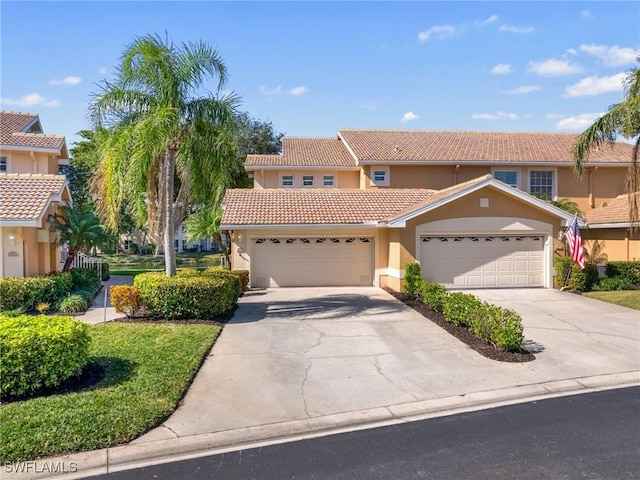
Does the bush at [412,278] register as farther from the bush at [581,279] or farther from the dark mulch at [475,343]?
the bush at [581,279]

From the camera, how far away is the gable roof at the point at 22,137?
66.1 feet

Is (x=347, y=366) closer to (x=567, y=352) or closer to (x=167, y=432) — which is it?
(x=167, y=432)

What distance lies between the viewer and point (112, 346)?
28.8ft

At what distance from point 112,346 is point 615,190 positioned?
27030mm

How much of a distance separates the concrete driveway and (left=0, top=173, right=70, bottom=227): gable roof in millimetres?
6693

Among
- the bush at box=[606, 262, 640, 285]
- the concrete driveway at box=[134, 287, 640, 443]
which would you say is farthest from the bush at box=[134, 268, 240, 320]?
the bush at box=[606, 262, 640, 285]

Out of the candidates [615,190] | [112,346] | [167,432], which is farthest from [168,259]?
[615,190]

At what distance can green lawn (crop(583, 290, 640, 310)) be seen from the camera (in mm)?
14246

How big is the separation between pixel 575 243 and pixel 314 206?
32.4ft

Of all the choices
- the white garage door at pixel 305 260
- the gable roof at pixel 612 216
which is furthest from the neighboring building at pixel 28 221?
the gable roof at pixel 612 216

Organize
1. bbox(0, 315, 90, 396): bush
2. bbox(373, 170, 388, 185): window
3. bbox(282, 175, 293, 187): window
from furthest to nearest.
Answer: bbox(282, 175, 293, 187): window → bbox(373, 170, 388, 185): window → bbox(0, 315, 90, 396): bush

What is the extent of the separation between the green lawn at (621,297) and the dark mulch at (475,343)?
646cm

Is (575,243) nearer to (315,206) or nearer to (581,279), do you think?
(581,279)

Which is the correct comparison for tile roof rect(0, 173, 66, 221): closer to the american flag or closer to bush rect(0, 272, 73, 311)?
bush rect(0, 272, 73, 311)
